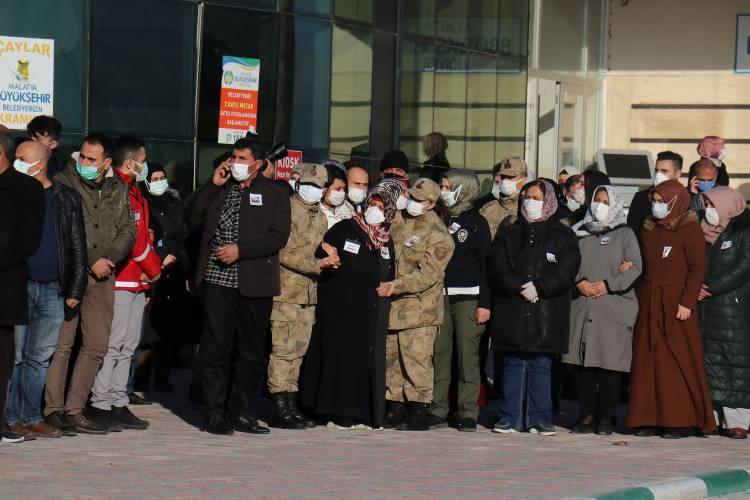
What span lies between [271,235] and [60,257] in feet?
5.02

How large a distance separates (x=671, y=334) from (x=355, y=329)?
233 centimetres

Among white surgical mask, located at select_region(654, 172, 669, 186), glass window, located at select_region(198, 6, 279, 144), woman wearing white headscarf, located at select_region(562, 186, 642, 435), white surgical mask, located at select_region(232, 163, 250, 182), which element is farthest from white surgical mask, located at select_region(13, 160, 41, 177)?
glass window, located at select_region(198, 6, 279, 144)

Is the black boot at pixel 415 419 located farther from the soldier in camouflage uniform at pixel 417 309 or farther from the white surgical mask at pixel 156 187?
the white surgical mask at pixel 156 187

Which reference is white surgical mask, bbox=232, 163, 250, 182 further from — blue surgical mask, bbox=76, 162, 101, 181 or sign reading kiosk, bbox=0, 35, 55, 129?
sign reading kiosk, bbox=0, 35, 55, 129

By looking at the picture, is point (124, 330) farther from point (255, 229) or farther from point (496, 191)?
point (496, 191)

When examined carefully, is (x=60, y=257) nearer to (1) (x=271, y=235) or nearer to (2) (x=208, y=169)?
(1) (x=271, y=235)

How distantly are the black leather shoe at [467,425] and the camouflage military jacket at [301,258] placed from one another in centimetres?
142

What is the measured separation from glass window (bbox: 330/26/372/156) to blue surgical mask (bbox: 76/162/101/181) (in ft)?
23.8

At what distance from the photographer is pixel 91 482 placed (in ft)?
29.3

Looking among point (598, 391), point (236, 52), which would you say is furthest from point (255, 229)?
point (236, 52)

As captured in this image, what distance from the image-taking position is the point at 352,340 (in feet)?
39.9

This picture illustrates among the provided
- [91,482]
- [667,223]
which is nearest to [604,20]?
[667,223]

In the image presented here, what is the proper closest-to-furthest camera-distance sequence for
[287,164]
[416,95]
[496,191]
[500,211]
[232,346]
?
[232,346] → [500,211] → [496,191] → [287,164] → [416,95]

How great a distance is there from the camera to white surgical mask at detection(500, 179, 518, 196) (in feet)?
43.5
